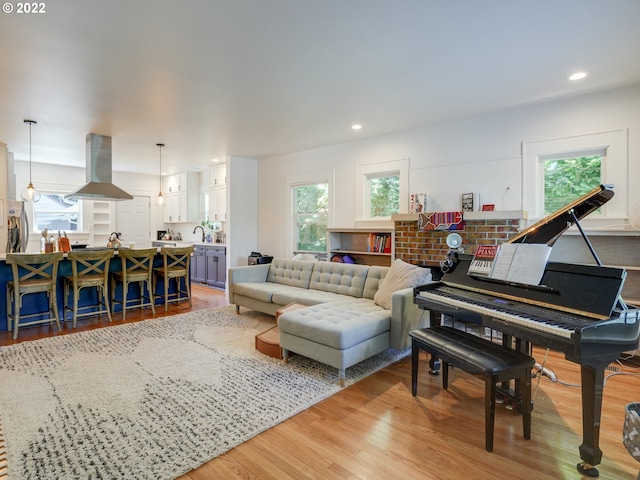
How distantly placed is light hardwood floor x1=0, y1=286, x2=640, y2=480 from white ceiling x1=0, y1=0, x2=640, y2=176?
2.59 meters

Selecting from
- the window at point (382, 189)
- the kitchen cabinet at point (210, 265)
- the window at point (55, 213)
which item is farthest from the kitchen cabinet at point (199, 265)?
the window at point (382, 189)

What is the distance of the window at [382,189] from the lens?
16.0 feet

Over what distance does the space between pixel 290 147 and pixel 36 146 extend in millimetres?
4225

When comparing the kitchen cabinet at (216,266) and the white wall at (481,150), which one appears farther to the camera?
the kitchen cabinet at (216,266)

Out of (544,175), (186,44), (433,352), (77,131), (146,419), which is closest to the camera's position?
(146,419)

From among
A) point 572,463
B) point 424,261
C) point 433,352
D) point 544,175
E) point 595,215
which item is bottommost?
point 572,463

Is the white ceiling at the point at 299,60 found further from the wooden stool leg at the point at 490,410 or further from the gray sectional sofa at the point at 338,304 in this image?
the wooden stool leg at the point at 490,410

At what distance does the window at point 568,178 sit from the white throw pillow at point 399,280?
1.77 m

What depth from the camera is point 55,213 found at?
7.50m

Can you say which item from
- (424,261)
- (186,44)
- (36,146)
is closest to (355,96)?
(186,44)

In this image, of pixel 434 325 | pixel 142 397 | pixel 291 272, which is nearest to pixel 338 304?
pixel 434 325

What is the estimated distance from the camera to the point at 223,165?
287 inches

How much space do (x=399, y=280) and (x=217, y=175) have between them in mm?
5329

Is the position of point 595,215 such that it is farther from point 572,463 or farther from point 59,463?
point 59,463
